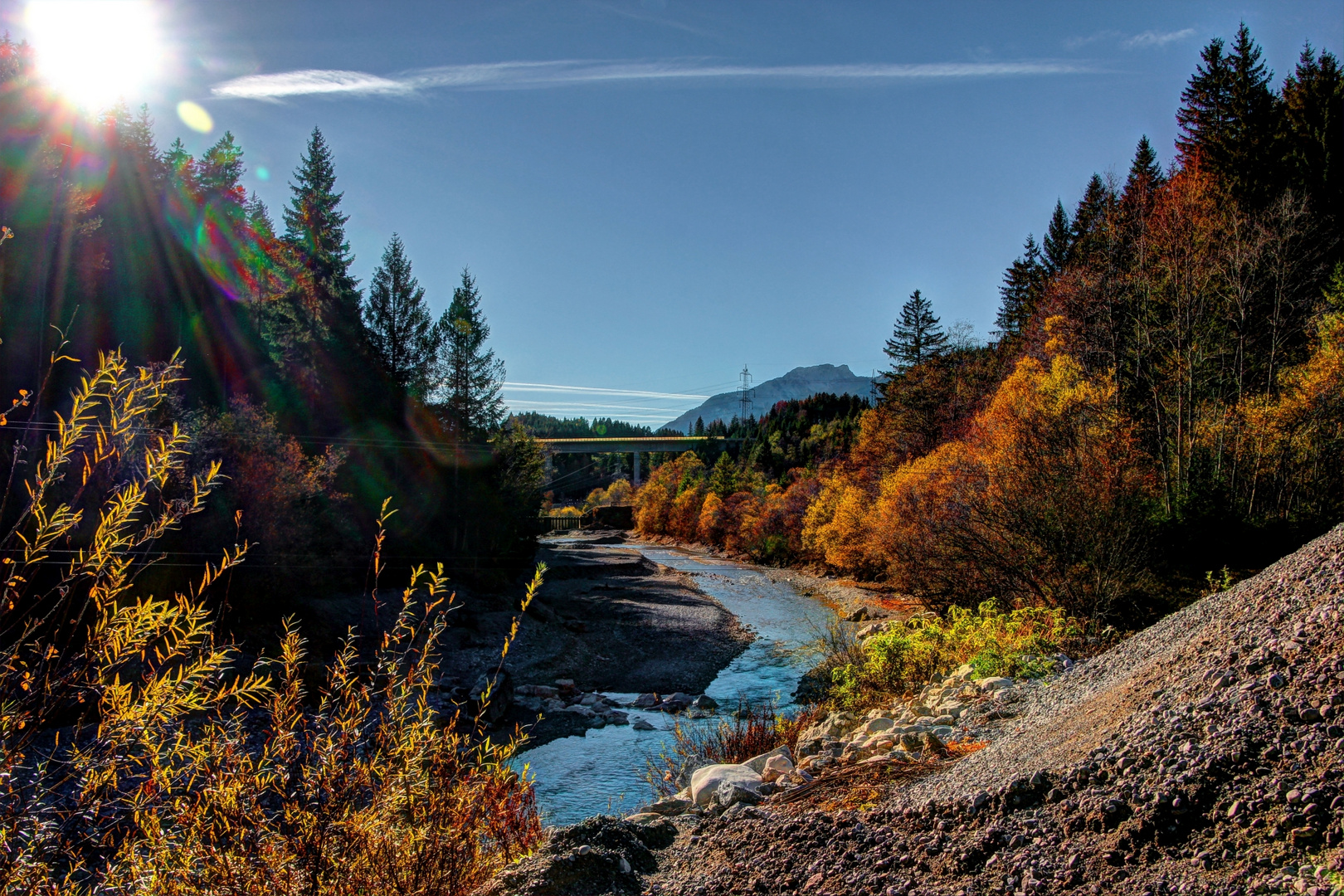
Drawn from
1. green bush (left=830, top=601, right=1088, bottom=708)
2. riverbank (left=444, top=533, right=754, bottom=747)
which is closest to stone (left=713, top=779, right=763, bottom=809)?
green bush (left=830, top=601, right=1088, bottom=708)

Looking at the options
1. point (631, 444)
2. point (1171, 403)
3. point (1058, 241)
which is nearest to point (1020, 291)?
point (1058, 241)

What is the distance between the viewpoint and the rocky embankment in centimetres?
332

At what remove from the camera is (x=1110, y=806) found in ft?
12.5

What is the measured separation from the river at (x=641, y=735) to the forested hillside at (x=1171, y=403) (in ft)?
15.9

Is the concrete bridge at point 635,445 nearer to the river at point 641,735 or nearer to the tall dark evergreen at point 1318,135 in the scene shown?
the river at point 641,735

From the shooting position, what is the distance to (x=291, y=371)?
116 ft

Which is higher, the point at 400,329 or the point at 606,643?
the point at 400,329

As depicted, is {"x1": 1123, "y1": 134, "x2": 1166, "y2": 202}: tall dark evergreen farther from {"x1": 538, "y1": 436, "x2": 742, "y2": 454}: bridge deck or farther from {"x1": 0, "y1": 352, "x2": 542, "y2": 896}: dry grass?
{"x1": 538, "y1": 436, "x2": 742, "y2": 454}: bridge deck

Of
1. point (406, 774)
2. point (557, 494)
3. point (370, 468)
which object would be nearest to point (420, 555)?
point (370, 468)

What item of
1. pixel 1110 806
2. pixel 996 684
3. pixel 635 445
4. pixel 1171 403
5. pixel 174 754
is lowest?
pixel 996 684

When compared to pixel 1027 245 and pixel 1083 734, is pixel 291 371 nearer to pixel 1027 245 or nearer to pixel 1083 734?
pixel 1083 734

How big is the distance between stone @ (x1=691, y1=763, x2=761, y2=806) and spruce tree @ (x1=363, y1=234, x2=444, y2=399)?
36.6m

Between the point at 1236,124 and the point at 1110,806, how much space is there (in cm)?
4149

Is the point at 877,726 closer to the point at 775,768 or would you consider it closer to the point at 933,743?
the point at 775,768
